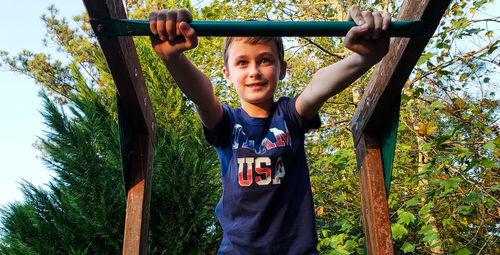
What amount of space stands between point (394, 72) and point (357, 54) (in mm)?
400

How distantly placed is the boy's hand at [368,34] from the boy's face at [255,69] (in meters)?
0.48

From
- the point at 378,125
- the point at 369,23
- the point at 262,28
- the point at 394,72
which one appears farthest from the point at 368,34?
the point at 378,125

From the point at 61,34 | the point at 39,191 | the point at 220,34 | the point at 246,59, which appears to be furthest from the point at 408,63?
the point at 61,34

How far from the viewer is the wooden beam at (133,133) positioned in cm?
151

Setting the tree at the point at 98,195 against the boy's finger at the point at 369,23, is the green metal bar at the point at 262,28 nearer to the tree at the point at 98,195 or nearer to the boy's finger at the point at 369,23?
the boy's finger at the point at 369,23

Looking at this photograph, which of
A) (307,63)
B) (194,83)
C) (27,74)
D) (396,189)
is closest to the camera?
(194,83)

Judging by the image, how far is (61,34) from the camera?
14633mm

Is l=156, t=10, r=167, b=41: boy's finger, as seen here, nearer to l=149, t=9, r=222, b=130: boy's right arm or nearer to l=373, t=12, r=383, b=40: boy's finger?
l=149, t=9, r=222, b=130: boy's right arm

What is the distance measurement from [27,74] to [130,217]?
581 inches

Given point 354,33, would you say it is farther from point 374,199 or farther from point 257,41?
point 374,199

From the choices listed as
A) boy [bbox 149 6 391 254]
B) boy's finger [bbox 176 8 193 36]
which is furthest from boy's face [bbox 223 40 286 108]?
boy's finger [bbox 176 8 193 36]

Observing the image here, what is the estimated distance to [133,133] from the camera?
184 cm

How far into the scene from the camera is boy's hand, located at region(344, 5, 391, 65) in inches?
44.3

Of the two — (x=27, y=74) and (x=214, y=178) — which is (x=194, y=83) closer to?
(x=214, y=178)
